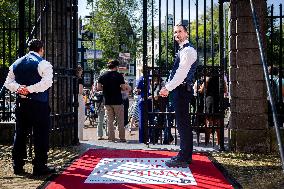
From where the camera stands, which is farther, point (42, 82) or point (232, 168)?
point (232, 168)

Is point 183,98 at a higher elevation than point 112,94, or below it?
below

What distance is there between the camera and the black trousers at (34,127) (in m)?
5.11

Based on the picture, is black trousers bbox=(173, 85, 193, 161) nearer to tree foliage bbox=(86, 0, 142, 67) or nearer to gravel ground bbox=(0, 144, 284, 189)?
gravel ground bbox=(0, 144, 284, 189)

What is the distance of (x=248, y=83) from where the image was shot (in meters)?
6.66

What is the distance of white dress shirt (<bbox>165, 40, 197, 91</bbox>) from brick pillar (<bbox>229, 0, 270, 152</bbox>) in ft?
5.76

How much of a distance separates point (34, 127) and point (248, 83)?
12.2ft

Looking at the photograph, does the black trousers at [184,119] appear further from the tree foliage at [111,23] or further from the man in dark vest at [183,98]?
the tree foliage at [111,23]

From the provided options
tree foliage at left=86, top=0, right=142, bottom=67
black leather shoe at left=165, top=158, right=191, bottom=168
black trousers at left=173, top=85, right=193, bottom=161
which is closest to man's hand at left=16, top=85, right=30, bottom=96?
black trousers at left=173, top=85, right=193, bottom=161

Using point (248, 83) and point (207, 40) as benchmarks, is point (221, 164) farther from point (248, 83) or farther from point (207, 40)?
point (207, 40)

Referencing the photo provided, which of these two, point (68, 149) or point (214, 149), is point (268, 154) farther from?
point (68, 149)

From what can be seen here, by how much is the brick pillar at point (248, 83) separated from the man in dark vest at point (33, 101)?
3.37 metres

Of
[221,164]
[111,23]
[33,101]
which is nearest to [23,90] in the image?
[33,101]

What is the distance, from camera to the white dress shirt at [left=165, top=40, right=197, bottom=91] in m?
5.22

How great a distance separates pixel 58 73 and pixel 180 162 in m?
2.88
